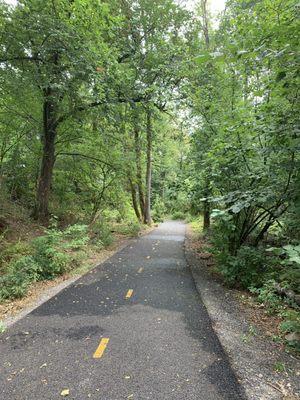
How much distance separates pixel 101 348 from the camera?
3.13 m

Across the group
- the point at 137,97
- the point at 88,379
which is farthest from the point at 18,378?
the point at 137,97

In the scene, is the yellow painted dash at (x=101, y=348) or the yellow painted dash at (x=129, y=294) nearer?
the yellow painted dash at (x=101, y=348)

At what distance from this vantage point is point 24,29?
5637mm

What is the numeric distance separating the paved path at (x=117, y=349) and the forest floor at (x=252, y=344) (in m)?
0.13

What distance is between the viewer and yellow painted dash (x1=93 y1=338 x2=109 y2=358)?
2.98 m

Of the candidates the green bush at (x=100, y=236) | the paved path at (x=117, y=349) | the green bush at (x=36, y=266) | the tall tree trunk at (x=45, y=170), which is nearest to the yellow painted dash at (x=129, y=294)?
the paved path at (x=117, y=349)

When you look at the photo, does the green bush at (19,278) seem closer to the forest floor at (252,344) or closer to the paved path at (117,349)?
the paved path at (117,349)

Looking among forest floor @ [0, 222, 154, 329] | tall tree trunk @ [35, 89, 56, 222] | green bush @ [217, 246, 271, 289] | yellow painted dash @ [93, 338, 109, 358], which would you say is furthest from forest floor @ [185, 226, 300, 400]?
tall tree trunk @ [35, 89, 56, 222]

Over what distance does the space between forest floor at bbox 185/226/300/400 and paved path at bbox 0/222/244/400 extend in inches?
5.3

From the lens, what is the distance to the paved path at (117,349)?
246 cm

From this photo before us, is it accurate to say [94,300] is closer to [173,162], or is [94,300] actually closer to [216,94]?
[216,94]

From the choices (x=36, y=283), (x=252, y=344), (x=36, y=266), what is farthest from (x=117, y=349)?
(x=36, y=266)

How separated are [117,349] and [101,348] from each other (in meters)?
0.19

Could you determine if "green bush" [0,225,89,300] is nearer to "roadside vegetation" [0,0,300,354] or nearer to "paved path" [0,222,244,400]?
"roadside vegetation" [0,0,300,354]
